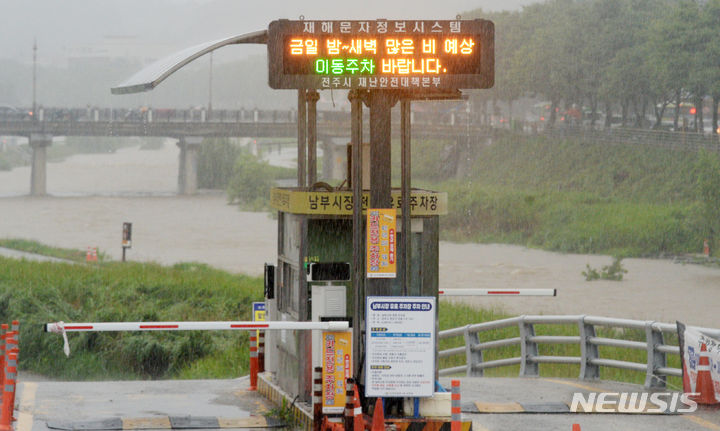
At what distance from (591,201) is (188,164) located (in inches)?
1472

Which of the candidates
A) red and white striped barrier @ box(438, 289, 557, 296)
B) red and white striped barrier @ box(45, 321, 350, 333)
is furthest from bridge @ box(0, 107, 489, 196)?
red and white striped barrier @ box(45, 321, 350, 333)

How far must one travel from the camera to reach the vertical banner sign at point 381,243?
12.0 metres

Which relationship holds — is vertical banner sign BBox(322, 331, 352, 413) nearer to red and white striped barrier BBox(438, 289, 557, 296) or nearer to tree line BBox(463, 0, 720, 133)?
red and white striped barrier BBox(438, 289, 557, 296)

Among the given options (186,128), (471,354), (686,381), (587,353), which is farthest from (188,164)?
(686,381)

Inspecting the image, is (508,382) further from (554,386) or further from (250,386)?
(250,386)

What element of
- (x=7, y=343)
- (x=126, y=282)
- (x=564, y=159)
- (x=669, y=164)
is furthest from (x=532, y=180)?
(x=7, y=343)

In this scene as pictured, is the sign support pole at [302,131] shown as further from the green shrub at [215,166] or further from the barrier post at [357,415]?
the green shrub at [215,166]

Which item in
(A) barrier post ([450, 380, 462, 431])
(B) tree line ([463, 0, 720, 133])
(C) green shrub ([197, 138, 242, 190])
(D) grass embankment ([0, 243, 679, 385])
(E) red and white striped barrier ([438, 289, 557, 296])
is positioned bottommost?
(D) grass embankment ([0, 243, 679, 385])

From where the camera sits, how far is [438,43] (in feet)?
38.8

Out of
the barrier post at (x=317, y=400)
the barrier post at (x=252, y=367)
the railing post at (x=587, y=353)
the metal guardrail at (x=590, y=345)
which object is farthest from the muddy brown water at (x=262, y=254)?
the barrier post at (x=317, y=400)

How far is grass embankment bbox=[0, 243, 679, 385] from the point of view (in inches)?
1013

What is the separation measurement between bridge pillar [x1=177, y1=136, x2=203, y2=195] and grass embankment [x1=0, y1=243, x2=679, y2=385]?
158 ft

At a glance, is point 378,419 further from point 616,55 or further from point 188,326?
point 616,55

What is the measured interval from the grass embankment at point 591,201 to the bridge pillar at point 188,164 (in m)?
20.4
